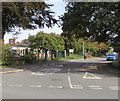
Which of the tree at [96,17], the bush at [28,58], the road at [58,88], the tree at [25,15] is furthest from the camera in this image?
the bush at [28,58]

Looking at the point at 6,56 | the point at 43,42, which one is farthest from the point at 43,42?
the point at 6,56

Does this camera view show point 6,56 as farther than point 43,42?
No

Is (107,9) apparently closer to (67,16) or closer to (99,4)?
(99,4)

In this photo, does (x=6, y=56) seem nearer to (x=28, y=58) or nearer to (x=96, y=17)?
(x=28, y=58)

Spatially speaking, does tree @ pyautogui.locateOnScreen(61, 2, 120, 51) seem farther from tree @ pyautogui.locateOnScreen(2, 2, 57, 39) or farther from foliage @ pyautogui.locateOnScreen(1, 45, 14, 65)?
foliage @ pyautogui.locateOnScreen(1, 45, 14, 65)

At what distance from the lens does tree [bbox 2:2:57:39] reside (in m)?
22.4

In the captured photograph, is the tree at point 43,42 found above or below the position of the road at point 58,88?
above

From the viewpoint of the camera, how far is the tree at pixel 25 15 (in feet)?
73.4

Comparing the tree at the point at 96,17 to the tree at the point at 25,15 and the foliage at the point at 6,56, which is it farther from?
the foliage at the point at 6,56

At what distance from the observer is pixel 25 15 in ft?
82.6

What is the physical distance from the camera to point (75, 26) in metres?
20.6

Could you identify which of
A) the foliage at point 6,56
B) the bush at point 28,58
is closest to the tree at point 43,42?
the bush at point 28,58

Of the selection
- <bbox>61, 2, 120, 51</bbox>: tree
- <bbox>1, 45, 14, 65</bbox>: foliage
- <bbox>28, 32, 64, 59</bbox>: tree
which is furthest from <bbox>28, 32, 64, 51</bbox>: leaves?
<bbox>61, 2, 120, 51</bbox>: tree

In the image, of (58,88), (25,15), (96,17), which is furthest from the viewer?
(25,15)
